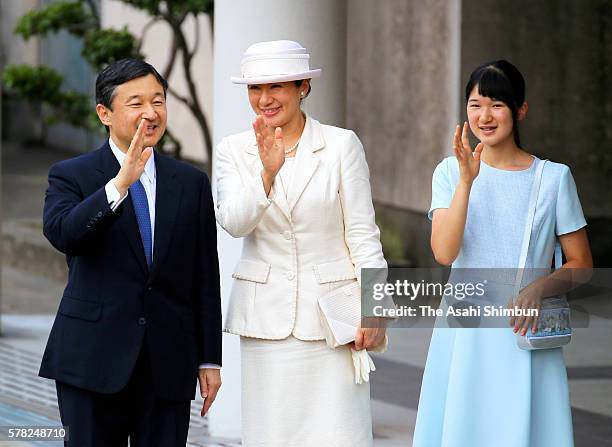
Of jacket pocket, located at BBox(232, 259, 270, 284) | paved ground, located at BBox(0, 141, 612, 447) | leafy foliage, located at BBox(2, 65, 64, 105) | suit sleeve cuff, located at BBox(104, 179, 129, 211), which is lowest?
paved ground, located at BBox(0, 141, 612, 447)

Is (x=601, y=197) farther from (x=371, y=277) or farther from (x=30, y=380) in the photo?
(x=371, y=277)

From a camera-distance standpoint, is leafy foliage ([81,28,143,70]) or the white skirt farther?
leafy foliage ([81,28,143,70])

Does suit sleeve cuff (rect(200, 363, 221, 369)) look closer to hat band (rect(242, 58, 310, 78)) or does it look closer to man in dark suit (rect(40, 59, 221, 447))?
man in dark suit (rect(40, 59, 221, 447))

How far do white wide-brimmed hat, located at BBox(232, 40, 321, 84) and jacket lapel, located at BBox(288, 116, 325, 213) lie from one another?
22cm

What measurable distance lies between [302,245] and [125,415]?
33.4 inches

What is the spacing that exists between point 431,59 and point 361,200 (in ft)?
28.9

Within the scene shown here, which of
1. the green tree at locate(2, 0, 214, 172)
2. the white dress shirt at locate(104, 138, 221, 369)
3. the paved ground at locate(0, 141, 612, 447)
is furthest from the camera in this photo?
the green tree at locate(2, 0, 214, 172)

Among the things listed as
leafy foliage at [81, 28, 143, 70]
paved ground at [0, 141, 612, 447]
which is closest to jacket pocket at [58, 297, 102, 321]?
paved ground at [0, 141, 612, 447]

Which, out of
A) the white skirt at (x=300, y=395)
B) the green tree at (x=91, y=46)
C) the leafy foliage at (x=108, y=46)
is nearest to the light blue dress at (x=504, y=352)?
the white skirt at (x=300, y=395)

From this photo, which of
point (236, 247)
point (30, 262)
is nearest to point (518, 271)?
point (236, 247)

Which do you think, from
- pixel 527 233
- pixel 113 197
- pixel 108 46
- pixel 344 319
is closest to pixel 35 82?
pixel 108 46

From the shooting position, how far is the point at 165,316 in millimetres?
4566

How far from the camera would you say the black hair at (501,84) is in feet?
16.1

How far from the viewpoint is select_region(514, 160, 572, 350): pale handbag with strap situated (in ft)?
16.0
